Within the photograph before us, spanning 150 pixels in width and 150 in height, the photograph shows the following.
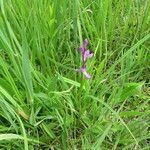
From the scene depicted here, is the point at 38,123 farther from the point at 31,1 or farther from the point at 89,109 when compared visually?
the point at 31,1

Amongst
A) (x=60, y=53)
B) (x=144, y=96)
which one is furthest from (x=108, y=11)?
(x=144, y=96)

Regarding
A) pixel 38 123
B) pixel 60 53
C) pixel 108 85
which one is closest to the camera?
pixel 38 123

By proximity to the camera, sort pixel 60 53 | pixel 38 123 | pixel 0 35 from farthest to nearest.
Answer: pixel 60 53, pixel 38 123, pixel 0 35

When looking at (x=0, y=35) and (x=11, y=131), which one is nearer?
(x=0, y=35)

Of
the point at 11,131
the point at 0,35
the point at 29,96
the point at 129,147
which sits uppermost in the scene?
the point at 0,35

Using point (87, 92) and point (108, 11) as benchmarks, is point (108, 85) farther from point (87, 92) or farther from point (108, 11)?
point (108, 11)

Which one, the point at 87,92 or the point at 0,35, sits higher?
the point at 0,35
